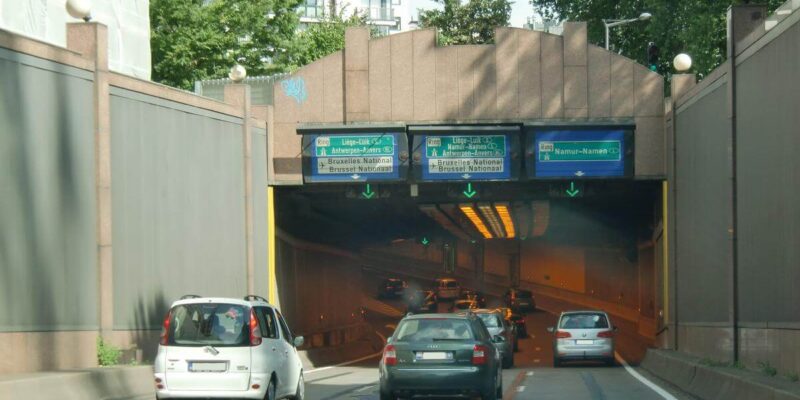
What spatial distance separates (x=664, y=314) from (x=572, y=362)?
3388 millimetres

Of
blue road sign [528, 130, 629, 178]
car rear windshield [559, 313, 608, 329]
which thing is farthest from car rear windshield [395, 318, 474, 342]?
car rear windshield [559, 313, 608, 329]

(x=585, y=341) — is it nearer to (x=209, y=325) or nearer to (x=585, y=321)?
(x=585, y=321)

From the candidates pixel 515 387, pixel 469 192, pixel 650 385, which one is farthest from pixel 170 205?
pixel 469 192

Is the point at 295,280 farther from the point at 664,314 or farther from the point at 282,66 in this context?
the point at 282,66

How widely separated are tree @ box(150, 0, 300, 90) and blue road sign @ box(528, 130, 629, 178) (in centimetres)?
2331

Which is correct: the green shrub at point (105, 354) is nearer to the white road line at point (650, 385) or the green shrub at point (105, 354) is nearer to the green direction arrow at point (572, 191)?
the white road line at point (650, 385)

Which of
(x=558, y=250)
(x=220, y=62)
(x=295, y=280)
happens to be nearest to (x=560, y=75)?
(x=295, y=280)

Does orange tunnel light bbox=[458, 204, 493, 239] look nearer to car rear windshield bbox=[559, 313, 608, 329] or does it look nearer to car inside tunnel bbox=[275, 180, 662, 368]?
car inside tunnel bbox=[275, 180, 662, 368]

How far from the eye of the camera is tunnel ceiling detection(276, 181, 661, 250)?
3488 centimetres

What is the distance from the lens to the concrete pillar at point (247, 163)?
3111 centimetres

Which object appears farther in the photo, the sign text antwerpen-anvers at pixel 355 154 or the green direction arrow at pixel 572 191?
the green direction arrow at pixel 572 191

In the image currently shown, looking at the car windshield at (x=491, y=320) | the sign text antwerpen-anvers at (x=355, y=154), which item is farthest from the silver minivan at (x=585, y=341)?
the sign text antwerpen-anvers at (x=355, y=154)

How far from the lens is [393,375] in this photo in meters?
18.0

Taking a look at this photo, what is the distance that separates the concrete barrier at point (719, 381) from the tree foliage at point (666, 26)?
16729 mm
